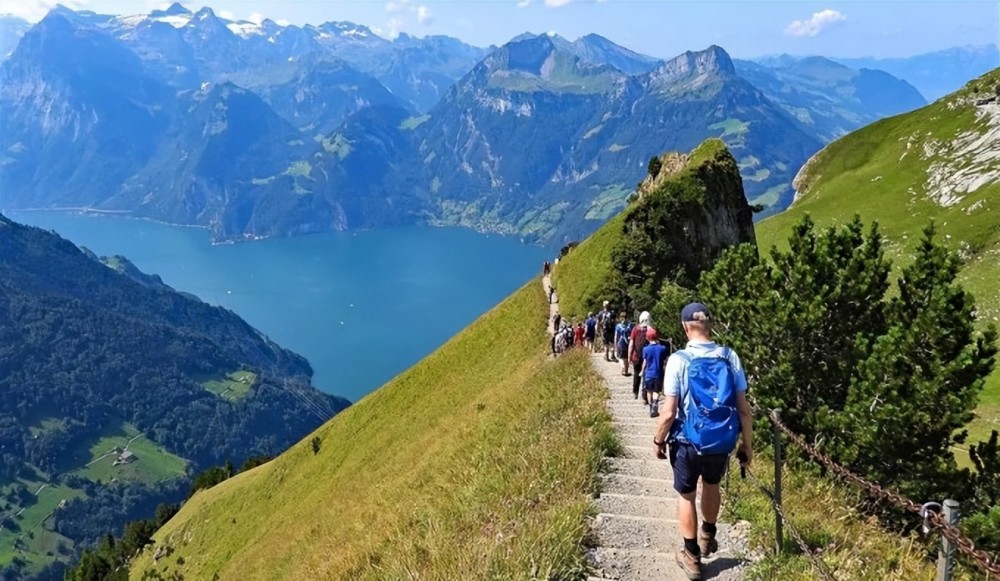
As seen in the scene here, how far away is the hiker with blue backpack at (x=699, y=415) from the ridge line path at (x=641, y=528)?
0.53 metres

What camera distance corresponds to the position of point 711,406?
728 centimetres

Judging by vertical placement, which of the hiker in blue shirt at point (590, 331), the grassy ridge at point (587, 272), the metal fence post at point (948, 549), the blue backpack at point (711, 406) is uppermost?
the grassy ridge at point (587, 272)

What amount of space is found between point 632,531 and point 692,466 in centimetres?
213

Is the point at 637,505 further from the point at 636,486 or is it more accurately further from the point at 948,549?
the point at 948,549

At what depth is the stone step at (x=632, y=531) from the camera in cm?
888

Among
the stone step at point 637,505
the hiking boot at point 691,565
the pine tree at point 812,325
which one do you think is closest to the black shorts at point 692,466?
the hiking boot at point 691,565

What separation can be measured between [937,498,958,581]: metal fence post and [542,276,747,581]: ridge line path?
285 cm

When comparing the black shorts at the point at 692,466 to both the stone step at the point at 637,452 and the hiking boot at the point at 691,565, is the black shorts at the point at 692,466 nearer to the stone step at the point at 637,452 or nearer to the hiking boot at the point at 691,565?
the hiking boot at the point at 691,565

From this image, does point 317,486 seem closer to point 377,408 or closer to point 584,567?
point 377,408

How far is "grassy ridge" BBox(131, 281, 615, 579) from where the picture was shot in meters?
8.65

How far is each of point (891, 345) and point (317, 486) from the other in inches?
1434

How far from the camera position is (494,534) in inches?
340

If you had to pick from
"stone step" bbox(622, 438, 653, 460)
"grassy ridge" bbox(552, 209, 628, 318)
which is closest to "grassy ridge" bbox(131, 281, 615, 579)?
"stone step" bbox(622, 438, 653, 460)

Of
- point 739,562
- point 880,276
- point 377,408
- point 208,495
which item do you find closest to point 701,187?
point 377,408
